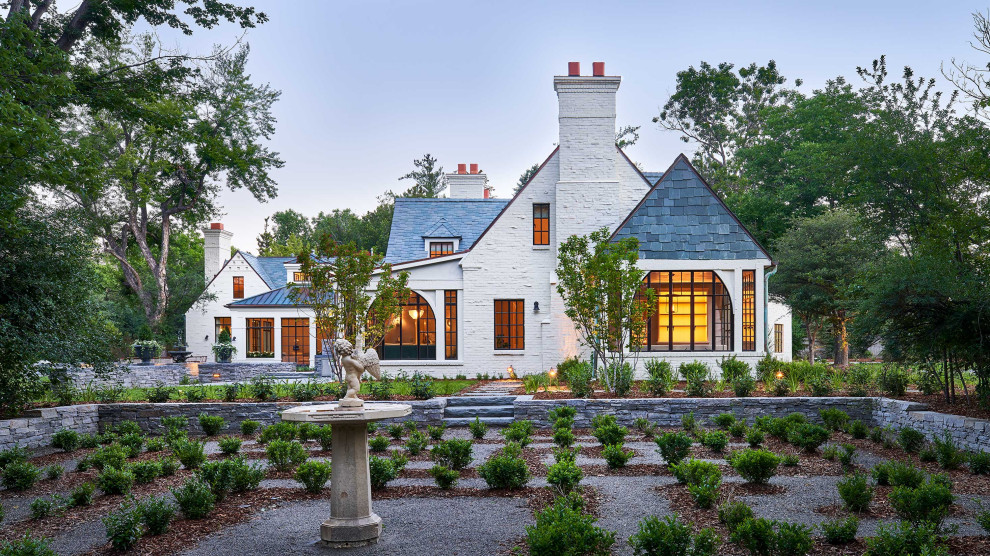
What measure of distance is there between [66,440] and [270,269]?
22.5 metres

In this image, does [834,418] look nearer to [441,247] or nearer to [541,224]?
[541,224]

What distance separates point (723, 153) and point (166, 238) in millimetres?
28403

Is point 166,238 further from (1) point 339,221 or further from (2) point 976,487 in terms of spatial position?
(2) point 976,487

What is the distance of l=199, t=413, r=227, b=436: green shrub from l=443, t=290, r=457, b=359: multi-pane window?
802cm

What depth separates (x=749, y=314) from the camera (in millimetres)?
16078

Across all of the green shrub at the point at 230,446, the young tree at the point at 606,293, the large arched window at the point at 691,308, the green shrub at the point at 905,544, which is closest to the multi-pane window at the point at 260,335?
the large arched window at the point at 691,308

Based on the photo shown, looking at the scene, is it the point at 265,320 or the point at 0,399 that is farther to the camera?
the point at 265,320

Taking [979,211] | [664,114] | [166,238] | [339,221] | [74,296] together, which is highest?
[664,114]

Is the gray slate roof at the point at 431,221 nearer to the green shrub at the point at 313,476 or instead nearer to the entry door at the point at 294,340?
the entry door at the point at 294,340

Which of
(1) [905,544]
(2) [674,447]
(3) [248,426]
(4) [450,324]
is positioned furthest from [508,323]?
(1) [905,544]

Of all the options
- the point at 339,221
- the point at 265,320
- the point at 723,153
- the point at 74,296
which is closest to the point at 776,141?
the point at 723,153

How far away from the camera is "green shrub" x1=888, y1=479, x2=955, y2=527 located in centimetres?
510

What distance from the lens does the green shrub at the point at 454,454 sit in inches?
300

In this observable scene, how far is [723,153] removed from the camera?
35000 mm
